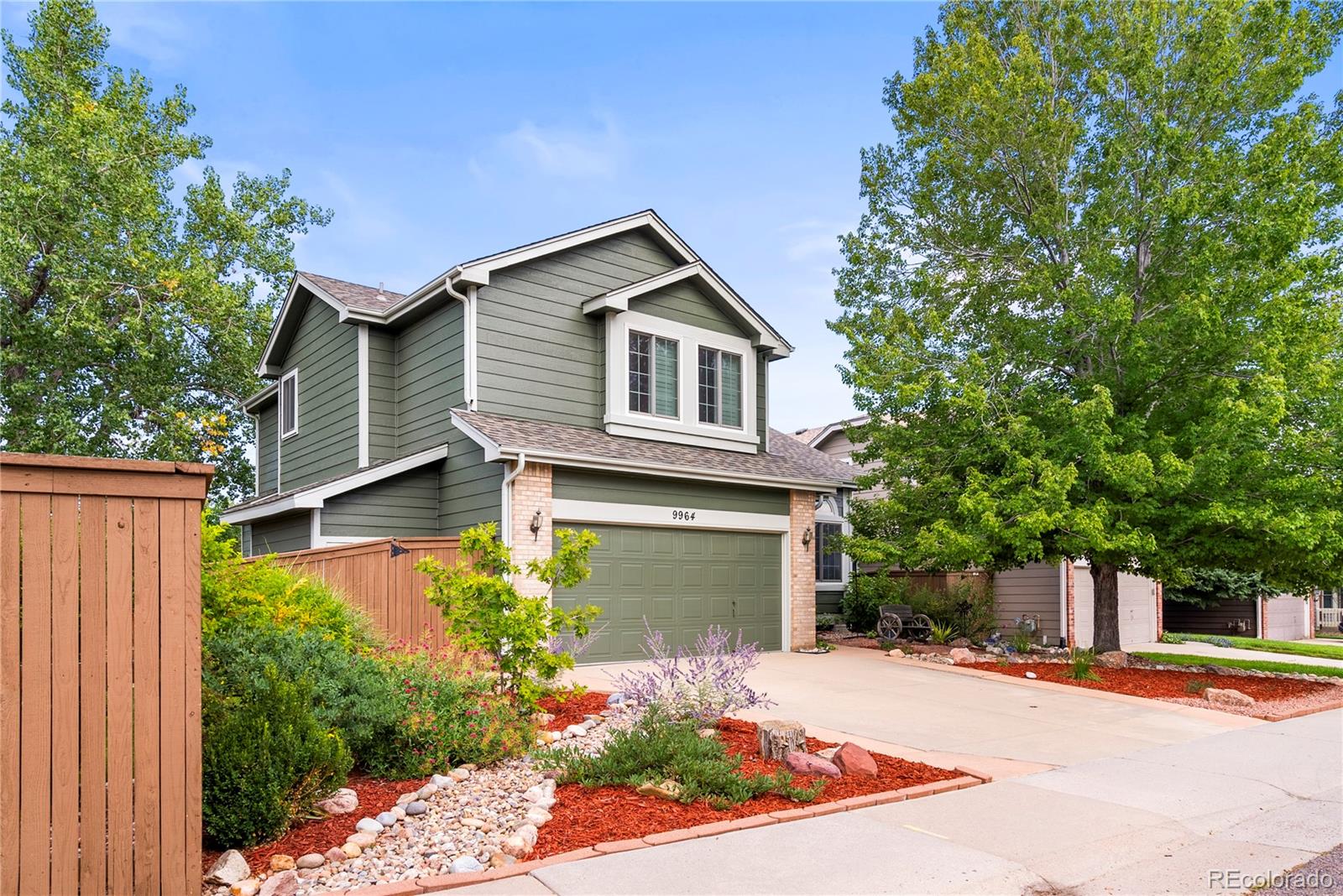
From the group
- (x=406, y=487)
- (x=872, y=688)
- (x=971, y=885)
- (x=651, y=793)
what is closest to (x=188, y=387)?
(x=406, y=487)

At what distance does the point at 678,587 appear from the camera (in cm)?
1527

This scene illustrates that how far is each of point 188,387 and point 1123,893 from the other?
27.0 meters

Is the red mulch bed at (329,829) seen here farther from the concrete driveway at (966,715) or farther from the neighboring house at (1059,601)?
the neighboring house at (1059,601)

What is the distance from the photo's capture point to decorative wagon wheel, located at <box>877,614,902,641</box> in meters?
18.0

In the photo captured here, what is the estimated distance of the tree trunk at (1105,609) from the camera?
52.8ft

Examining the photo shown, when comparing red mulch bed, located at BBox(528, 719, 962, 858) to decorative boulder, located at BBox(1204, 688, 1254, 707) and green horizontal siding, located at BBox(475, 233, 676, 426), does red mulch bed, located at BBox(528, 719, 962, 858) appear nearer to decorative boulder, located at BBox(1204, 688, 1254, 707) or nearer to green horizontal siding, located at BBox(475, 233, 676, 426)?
decorative boulder, located at BBox(1204, 688, 1254, 707)

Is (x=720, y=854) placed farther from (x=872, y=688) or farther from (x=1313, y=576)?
(x=1313, y=576)

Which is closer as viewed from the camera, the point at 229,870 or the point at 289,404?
the point at 229,870

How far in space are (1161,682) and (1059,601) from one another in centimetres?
566

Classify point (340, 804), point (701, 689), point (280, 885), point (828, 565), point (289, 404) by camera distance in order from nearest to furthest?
1. point (280, 885)
2. point (340, 804)
3. point (701, 689)
4. point (289, 404)
5. point (828, 565)

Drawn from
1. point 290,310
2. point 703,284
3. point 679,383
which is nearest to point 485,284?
point 679,383

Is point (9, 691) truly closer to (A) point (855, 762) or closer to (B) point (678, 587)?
(A) point (855, 762)

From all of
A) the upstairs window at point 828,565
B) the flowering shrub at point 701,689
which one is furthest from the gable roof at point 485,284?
the flowering shrub at point 701,689

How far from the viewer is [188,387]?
86.1ft
